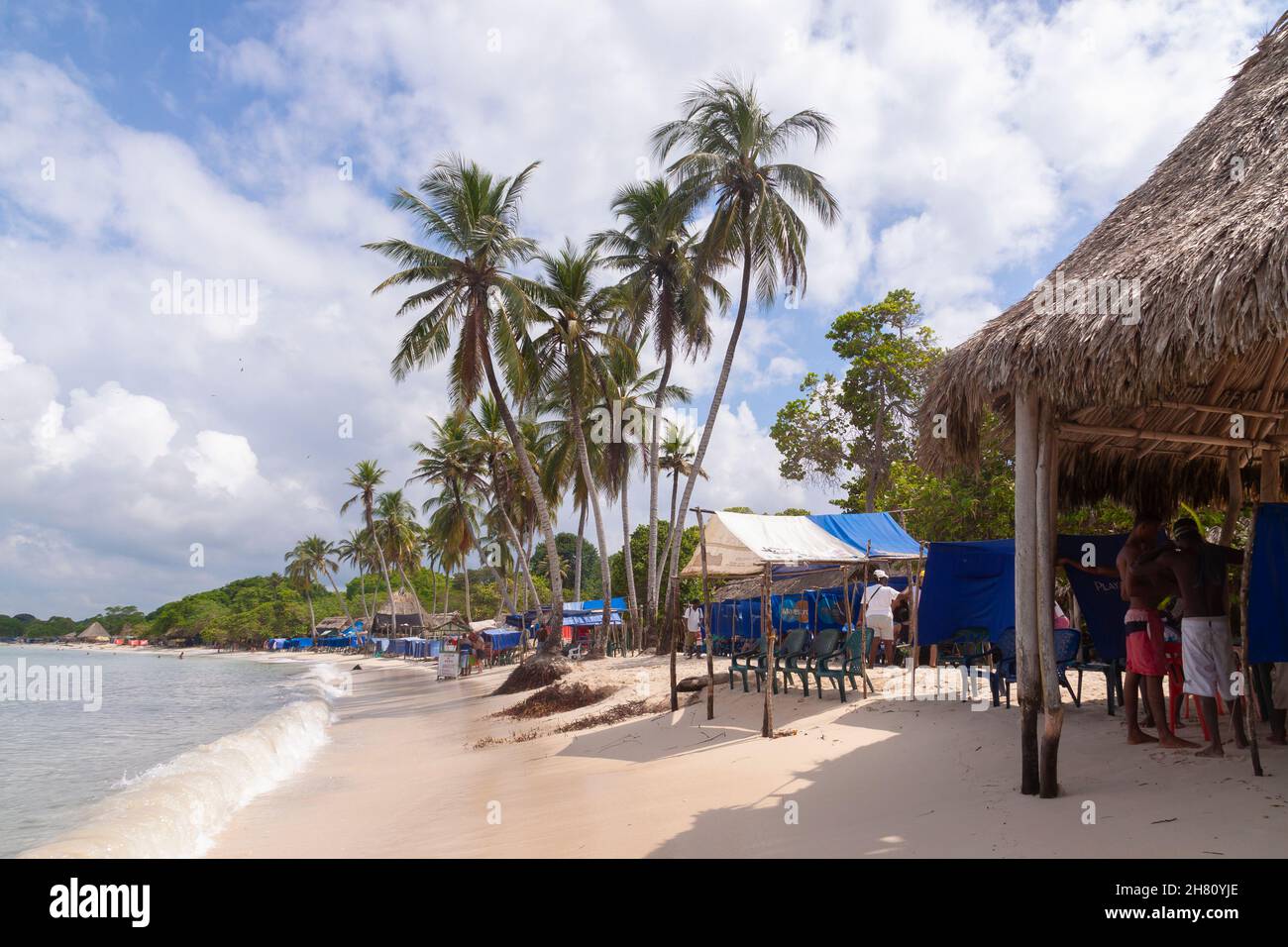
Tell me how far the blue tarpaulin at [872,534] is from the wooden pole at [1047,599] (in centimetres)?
569

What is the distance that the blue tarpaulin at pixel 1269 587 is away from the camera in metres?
5.17

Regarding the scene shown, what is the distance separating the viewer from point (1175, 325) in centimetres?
471

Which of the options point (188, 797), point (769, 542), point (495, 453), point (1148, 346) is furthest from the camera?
point (495, 453)

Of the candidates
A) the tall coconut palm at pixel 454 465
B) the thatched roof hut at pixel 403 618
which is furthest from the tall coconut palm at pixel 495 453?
the thatched roof hut at pixel 403 618

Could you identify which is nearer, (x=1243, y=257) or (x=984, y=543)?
(x=1243, y=257)

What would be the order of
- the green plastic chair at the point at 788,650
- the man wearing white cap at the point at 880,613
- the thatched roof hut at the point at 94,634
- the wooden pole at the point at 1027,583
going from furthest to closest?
1. the thatched roof hut at the point at 94,634
2. the man wearing white cap at the point at 880,613
3. the green plastic chair at the point at 788,650
4. the wooden pole at the point at 1027,583

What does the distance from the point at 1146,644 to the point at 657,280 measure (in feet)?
64.8

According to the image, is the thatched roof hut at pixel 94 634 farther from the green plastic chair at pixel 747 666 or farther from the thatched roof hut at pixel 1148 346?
the thatched roof hut at pixel 1148 346

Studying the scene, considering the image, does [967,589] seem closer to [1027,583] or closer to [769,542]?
[769,542]

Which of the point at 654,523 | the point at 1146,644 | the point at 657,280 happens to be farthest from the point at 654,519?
the point at 1146,644

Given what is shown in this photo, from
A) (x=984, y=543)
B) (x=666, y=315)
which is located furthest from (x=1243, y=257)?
(x=666, y=315)
